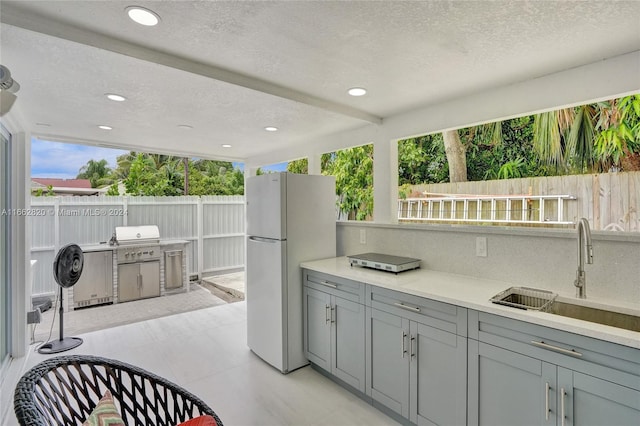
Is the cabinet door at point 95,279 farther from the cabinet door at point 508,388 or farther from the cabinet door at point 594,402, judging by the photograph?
the cabinet door at point 594,402

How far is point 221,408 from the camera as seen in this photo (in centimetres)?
222

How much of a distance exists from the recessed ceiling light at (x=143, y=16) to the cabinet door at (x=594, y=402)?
95.0 inches

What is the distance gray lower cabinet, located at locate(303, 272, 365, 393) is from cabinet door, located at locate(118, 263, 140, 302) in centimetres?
355

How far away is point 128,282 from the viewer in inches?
194

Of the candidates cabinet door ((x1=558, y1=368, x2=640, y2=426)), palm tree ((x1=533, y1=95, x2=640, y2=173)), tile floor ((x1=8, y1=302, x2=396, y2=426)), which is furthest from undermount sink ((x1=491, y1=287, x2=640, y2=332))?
palm tree ((x1=533, y1=95, x2=640, y2=173))

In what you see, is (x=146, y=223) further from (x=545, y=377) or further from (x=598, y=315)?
(x=598, y=315)

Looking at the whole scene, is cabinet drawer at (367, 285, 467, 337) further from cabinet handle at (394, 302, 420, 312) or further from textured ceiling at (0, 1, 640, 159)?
textured ceiling at (0, 1, 640, 159)

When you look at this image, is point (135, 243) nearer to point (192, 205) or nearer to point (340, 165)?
point (192, 205)

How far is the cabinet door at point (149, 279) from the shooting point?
5066 millimetres

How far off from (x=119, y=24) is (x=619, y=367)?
2.64m

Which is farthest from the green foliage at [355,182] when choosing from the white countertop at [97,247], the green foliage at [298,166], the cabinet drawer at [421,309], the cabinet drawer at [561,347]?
the white countertop at [97,247]

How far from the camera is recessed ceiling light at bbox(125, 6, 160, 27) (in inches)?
53.6

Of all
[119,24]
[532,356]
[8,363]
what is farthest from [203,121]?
[532,356]

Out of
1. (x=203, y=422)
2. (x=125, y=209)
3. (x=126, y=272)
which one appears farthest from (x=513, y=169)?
(x=125, y=209)
